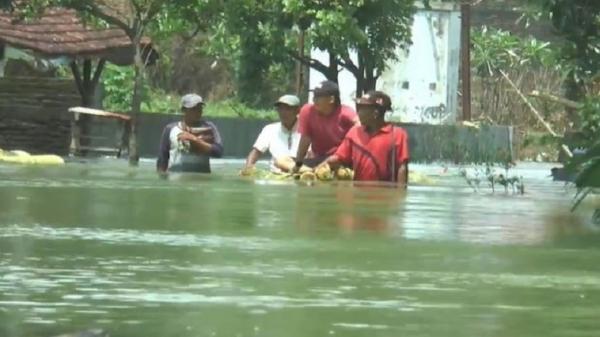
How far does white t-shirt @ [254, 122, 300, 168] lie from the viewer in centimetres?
1599

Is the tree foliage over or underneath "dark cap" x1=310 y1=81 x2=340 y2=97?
over

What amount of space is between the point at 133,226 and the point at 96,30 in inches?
1152

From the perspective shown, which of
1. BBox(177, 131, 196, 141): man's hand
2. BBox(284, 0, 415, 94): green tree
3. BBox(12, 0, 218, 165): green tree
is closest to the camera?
BBox(177, 131, 196, 141): man's hand

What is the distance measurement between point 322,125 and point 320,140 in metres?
0.13

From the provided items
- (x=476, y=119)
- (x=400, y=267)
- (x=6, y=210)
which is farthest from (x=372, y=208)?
(x=476, y=119)

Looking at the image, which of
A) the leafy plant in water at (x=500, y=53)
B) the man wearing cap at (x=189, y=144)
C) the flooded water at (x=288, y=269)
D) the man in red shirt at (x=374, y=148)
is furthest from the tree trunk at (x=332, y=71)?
the flooded water at (x=288, y=269)

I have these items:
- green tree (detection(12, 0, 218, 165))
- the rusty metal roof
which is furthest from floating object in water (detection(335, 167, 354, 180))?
the rusty metal roof

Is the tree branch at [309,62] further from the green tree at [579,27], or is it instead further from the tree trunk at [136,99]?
the green tree at [579,27]

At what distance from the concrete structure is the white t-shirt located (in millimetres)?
36163

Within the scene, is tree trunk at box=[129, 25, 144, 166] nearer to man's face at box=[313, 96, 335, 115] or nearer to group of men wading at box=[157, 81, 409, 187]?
group of men wading at box=[157, 81, 409, 187]

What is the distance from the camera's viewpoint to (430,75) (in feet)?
174

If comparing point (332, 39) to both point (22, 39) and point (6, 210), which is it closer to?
point (22, 39)

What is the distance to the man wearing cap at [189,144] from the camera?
16031mm

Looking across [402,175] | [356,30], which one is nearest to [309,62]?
[356,30]
